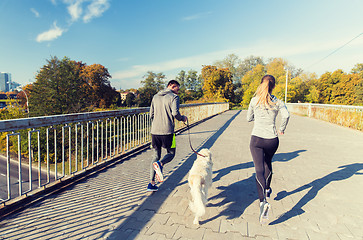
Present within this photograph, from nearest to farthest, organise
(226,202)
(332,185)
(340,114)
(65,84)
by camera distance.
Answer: (226,202)
(332,185)
(340,114)
(65,84)

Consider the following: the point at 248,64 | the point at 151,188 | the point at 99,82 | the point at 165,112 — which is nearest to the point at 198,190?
the point at 151,188

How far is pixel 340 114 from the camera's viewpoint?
14.0 metres

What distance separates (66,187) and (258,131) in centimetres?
336

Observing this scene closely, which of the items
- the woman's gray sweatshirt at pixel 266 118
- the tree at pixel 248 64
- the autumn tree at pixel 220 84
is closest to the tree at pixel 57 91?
the woman's gray sweatshirt at pixel 266 118

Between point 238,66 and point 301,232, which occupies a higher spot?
point 238,66

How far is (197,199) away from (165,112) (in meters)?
1.57

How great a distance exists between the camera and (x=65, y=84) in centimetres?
2969

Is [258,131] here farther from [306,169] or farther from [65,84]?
[65,84]

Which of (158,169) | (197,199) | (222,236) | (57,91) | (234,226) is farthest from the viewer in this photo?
(57,91)

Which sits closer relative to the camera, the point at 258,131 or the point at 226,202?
the point at 258,131

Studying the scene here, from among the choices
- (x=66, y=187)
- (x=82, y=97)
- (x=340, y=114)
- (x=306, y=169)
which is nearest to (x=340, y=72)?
(x=340, y=114)

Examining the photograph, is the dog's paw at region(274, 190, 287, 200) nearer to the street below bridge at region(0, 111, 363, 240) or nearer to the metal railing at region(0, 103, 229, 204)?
the street below bridge at region(0, 111, 363, 240)

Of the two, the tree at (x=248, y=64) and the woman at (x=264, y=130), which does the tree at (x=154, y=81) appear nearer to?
the tree at (x=248, y=64)

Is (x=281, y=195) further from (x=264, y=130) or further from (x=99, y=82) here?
(x=99, y=82)
